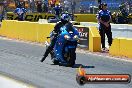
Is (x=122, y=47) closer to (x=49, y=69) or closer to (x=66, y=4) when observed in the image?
(x=49, y=69)

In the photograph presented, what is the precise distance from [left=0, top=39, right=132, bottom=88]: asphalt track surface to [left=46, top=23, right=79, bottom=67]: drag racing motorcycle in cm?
28

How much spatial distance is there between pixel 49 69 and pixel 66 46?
2.96ft

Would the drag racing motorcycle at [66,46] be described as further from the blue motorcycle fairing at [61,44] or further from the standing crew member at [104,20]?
the standing crew member at [104,20]

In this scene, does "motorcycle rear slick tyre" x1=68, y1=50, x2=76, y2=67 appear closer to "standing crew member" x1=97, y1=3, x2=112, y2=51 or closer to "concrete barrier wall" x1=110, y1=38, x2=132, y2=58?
"concrete barrier wall" x1=110, y1=38, x2=132, y2=58

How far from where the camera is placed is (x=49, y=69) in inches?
492

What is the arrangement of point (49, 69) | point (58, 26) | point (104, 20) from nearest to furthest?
point (49, 69), point (58, 26), point (104, 20)

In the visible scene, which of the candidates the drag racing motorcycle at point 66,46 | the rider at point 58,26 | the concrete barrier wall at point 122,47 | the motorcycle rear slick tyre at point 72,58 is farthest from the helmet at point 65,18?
the concrete barrier wall at point 122,47

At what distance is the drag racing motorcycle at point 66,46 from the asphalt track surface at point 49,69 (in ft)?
0.92

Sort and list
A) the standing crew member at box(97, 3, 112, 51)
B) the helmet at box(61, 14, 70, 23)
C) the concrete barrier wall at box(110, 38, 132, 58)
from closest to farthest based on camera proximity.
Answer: the helmet at box(61, 14, 70, 23) → the concrete barrier wall at box(110, 38, 132, 58) → the standing crew member at box(97, 3, 112, 51)

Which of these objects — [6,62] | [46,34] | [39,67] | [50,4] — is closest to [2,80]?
[39,67]

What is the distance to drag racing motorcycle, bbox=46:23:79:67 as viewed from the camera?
12773mm

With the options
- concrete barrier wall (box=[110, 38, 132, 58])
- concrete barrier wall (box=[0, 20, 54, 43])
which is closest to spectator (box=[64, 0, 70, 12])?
concrete barrier wall (box=[0, 20, 54, 43])

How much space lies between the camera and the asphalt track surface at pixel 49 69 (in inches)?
396

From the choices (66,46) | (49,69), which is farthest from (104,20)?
(49,69)
